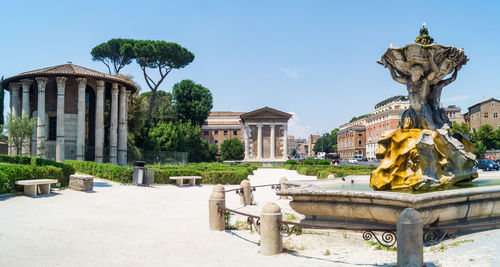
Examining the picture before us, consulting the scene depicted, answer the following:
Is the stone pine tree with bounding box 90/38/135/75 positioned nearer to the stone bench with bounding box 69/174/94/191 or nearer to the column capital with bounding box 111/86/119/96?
the column capital with bounding box 111/86/119/96

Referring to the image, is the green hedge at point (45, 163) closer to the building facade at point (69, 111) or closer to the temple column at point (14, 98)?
the building facade at point (69, 111)

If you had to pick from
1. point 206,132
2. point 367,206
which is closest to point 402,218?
point 367,206

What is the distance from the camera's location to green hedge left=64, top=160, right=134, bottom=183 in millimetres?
19891

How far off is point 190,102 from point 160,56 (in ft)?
48.8

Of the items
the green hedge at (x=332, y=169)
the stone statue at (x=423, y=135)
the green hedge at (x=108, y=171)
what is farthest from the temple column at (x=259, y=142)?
the stone statue at (x=423, y=135)

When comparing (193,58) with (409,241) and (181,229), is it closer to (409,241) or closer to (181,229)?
(181,229)

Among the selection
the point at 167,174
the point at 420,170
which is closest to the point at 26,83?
the point at 167,174

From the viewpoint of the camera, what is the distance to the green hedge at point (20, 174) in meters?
12.7

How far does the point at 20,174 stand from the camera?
13539mm

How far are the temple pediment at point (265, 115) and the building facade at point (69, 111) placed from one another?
104 feet

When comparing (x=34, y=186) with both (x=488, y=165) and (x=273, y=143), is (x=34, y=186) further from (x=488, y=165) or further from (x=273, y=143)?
(x=273, y=143)

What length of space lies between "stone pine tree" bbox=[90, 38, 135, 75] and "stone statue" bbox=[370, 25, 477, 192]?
45.0m

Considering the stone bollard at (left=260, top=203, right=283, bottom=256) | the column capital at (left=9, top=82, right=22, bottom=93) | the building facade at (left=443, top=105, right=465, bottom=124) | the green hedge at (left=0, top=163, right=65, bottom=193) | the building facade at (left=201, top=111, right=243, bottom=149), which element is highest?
the building facade at (left=443, top=105, right=465, bottom=124)

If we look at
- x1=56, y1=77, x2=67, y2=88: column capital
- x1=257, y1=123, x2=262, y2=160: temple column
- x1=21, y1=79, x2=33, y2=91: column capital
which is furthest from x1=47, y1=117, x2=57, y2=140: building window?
x1=257, y1=123, x2=262, y2=160: temple column
